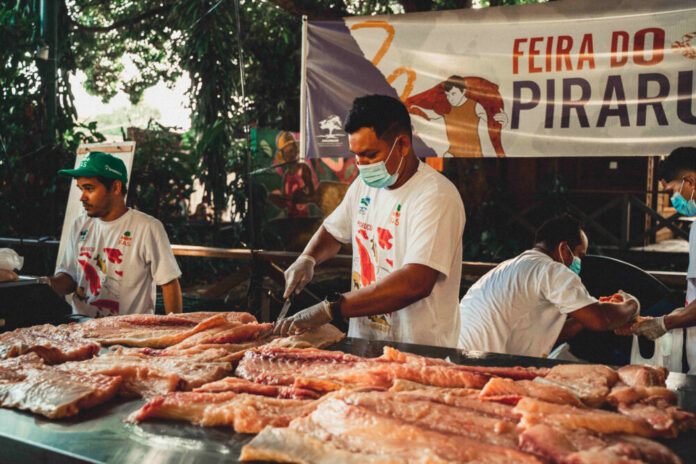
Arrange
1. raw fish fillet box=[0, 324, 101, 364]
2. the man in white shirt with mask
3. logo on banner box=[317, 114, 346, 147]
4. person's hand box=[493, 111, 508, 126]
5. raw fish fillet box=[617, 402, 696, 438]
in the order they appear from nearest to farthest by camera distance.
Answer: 1. raw fish fillet box=[617, 402, 696, 438]
2. raw fish fillet box=[0, 324, 101, 364]
3. the man in white shirt with mask
4. person's hand box=[493, 111, 508, 126]
5. logo on banner box=[317, 114, 346, 147]

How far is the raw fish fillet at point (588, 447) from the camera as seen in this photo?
1.52 meters

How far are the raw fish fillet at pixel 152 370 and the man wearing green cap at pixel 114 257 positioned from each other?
1.43 meters

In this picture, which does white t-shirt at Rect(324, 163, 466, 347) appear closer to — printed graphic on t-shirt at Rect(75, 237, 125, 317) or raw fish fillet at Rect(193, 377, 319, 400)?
raw fish fillet at Rect(193, 377, 319, 400)

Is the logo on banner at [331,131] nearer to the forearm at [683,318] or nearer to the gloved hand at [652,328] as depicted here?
the gloved hand at [652,328]

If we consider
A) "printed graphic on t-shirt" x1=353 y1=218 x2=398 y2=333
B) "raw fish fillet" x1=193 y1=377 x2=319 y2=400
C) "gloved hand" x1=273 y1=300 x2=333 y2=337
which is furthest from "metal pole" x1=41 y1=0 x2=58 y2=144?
"raw fish fillet" x1=193 y1=377 x2=319 y2=400

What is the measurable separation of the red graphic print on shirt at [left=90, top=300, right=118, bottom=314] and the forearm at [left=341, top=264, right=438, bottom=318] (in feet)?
6.43

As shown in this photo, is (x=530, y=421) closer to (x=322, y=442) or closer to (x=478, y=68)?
(x=322, y=442)

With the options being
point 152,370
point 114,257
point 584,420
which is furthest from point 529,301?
point 114,257

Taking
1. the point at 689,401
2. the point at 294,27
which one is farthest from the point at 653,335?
the point at 294,27

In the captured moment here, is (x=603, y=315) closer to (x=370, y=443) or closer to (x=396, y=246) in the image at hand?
(x=396, y=246)

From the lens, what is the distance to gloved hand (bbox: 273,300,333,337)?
2.78m

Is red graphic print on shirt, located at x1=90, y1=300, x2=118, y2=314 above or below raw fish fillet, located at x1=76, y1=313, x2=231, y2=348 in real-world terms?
below

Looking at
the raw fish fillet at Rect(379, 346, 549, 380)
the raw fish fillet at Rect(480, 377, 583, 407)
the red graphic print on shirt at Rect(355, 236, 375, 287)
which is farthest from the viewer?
the red graphic print on shirt at Rect(355, 236, 375, 287)

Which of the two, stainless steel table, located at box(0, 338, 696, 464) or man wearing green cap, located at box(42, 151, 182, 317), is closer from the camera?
stainless steel table, located at box(0, 338, 696, 464)
